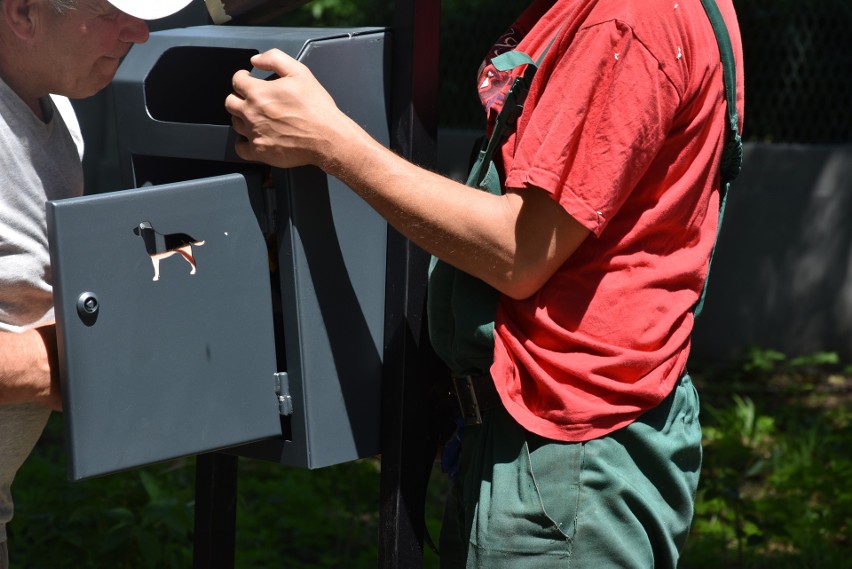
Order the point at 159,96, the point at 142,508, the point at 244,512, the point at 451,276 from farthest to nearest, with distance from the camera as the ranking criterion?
the point at 244,512 → the point at 142,508 → the point at 159,96 → the point at 451,276

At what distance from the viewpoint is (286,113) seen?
1856 mm

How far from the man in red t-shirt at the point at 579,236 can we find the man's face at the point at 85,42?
0.81ft

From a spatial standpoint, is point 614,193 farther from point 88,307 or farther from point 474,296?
point 88,307

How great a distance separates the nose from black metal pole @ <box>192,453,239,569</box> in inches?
37.0

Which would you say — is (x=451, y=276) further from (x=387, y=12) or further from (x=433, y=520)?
(x=387, y=12)

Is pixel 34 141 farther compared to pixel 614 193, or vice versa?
pixel 34 141

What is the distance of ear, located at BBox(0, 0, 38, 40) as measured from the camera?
1.89m

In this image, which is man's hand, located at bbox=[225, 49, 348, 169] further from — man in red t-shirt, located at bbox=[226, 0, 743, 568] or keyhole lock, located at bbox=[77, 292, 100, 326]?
Result: keyhole lock, located at bbox=[77, 292, 100, 326]

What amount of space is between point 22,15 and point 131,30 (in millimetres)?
176

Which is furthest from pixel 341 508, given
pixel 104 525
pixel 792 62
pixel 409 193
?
pixel 792 62

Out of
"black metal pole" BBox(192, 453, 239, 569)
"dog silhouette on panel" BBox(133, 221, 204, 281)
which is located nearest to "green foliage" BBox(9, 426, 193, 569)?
"black metal pole" BBox(192, 453, 239, 569)

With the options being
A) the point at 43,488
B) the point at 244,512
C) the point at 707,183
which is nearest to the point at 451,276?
the point at 707,183

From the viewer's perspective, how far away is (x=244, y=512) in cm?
418

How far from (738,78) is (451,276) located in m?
0.58
